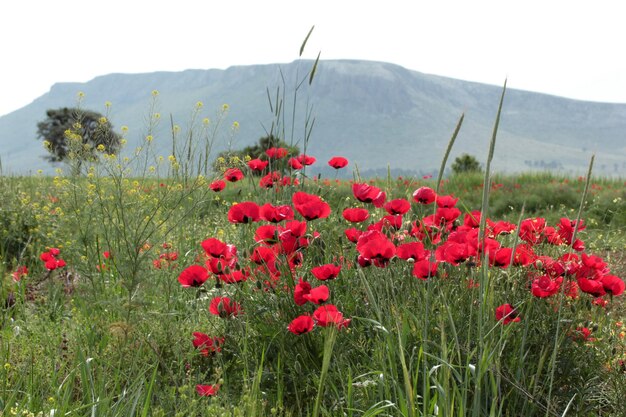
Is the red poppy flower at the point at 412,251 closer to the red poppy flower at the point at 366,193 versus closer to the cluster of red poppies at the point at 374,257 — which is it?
the cluster of red poppies at the point at 374,257

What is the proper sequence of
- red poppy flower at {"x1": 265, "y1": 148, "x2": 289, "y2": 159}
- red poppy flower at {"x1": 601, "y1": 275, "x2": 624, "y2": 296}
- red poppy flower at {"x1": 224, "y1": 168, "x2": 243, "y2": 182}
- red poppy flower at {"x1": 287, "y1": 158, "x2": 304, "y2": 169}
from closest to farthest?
1. red poppy flower at {"x1": 601, "y1": 275, "x2": 624, "y2": 296}
2. red poppy flower at {"x1": 224, "y1": 168, "x2": 243, "y2": 182}
3. red poppy flower at {"x1": 265, "y1": 148, "x2": 289, "y2": 159}
4. red poppy flower at {"x1": 287, "y1": 158, "x2": 304, "y2": 169}

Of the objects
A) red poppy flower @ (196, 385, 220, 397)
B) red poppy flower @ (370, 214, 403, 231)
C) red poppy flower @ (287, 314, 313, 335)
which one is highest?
red poppy flower @ (370, 214, 403, 231)

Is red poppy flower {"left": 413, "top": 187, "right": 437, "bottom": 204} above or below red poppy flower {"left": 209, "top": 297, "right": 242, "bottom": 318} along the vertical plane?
above

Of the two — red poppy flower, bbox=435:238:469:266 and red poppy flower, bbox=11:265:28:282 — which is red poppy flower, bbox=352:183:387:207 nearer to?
red poppy flower, bbox=435:238:469:266

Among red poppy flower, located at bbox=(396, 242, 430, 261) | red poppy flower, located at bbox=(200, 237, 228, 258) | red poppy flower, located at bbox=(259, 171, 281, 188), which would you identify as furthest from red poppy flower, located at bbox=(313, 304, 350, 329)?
red poppy flower, located at bbox=(259, 171, 281, 188)

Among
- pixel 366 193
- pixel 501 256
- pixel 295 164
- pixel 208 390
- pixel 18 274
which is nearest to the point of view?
pixel 208 390

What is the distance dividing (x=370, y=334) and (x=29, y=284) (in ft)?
11.5

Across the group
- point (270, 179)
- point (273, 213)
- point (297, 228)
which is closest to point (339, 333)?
point (297, 228)

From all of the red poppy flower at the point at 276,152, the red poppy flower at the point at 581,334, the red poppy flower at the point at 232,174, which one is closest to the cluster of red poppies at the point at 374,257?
the red poppy flower at the point at 581,334

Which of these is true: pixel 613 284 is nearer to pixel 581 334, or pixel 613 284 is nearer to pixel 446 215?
pixel 581 334

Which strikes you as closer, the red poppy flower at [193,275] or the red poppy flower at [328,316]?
the red poppy flower at [328,316]

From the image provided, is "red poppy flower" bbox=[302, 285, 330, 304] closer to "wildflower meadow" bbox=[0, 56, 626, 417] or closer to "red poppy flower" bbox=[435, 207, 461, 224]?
"wildflower meadow" bbox=[0, 56, 626, 417]

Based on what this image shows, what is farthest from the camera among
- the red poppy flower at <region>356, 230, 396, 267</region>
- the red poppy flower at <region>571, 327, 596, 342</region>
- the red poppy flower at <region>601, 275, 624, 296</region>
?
the red poppy flower at <region>571, 327, 596, 342</region>

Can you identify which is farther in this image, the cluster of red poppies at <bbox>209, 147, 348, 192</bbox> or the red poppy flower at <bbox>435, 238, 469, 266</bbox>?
the cluster of red poppies at <bbox>209, 147, 348, 192</bbox>
